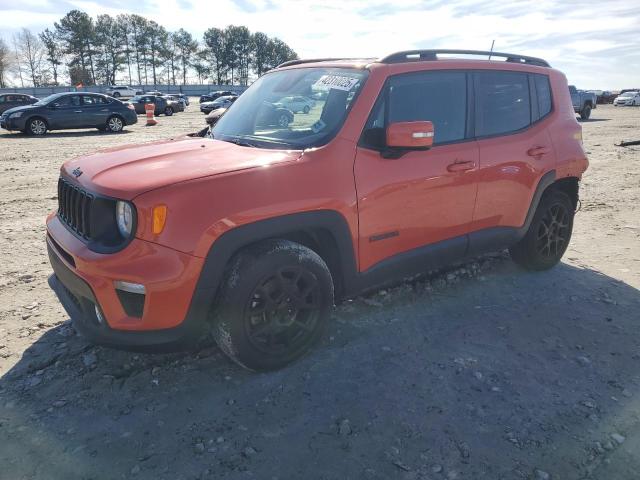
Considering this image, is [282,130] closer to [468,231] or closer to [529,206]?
[468,231]

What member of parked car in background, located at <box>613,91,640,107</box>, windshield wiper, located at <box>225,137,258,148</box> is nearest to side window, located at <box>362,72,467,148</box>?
windshield wiper, located at <box>225,137,258,148</box>

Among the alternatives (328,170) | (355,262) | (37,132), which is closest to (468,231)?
(355,262)

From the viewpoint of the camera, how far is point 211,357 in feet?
10.4

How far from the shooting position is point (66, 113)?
1695 cm

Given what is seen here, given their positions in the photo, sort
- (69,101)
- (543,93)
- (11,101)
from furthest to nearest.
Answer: (11,101) → (69,101) → (543,93)

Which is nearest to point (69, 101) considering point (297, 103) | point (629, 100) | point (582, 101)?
point (297, 103)

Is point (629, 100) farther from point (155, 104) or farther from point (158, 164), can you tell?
point (158, 164)

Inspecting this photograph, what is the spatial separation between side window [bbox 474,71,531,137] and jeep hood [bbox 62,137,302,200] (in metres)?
1.72

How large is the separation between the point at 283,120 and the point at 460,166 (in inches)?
52.7

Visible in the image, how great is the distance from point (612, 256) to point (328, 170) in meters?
3.81

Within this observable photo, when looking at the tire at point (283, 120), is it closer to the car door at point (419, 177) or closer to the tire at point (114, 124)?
the car door at point (419, 177)

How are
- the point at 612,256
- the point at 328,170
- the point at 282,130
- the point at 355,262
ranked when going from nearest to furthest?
the point at 328,170 → the point at 355,262 → the point at 282,130 → the point at 612,256

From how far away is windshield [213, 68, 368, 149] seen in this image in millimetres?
3182

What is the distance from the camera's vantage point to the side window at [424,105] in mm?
3223
